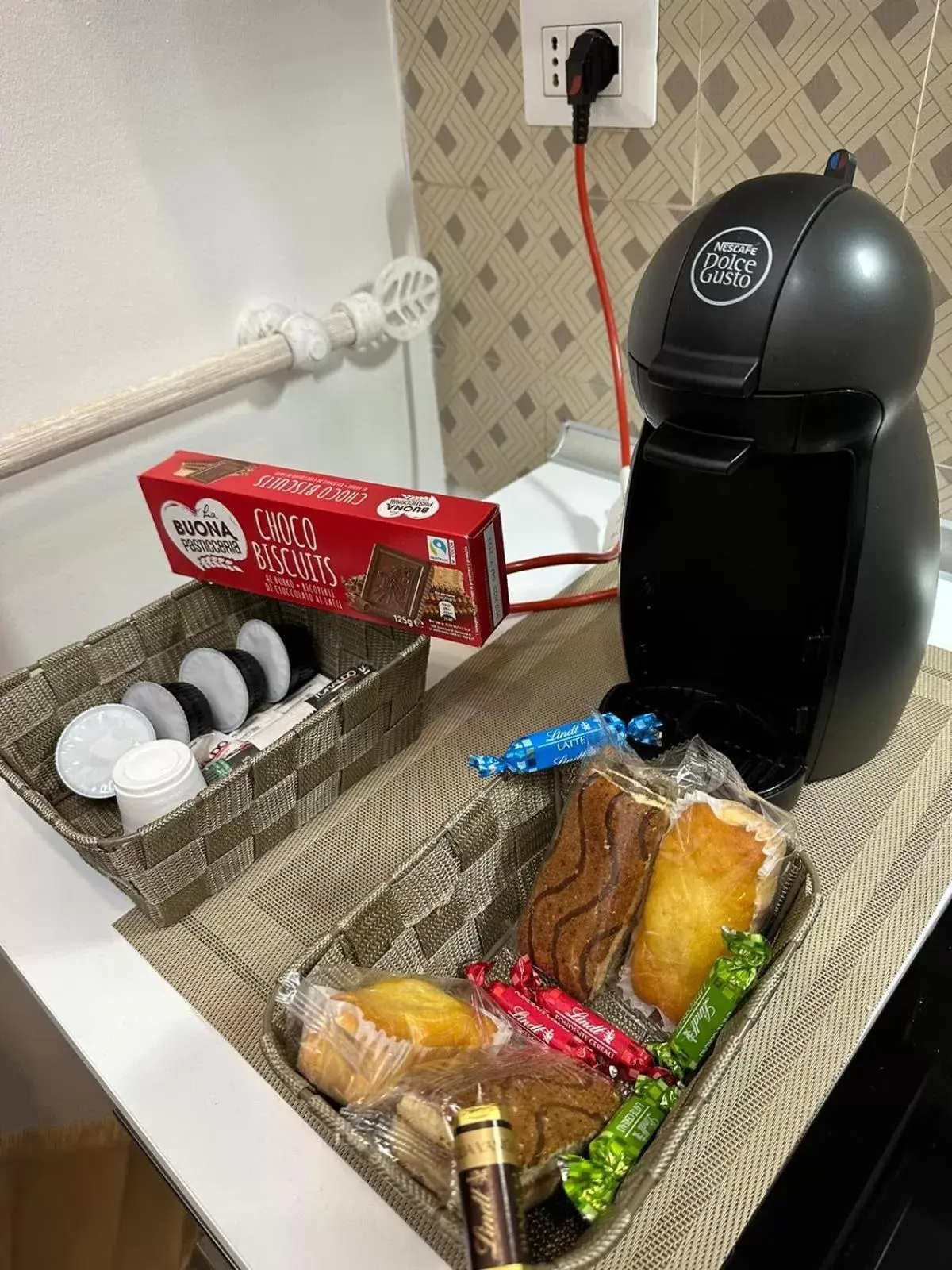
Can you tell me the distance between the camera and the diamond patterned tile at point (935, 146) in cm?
63

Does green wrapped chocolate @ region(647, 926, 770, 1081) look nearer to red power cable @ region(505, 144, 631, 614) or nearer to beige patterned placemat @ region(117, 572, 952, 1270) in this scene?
beige patterned placemat @ region(117, 572, 952, 1270)

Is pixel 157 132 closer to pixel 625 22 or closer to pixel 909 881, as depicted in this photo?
pixel 625 22

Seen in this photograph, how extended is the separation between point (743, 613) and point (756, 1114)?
0.94 feet

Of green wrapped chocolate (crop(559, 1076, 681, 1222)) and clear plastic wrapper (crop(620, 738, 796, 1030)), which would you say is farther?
clear plastic wrapper (crop(620, 738, 796, 1030))

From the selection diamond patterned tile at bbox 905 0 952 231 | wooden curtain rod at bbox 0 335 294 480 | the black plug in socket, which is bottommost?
wooden curtain rod at bbox 0 335 294 480

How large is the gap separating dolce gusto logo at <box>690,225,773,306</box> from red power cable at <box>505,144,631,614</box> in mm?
362

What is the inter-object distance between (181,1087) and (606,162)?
0.83m

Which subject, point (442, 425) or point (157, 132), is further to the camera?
point (442, 425)

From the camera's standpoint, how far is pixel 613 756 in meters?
0.53

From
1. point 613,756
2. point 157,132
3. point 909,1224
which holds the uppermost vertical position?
point 157,132

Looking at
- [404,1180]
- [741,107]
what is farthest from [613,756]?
[741,107]

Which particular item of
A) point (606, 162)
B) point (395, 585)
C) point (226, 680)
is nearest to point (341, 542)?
point (395, 585)

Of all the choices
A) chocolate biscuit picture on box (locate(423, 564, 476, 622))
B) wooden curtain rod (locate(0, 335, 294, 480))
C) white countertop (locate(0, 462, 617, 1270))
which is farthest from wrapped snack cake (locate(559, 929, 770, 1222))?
wooden curtain rod (locate(0, 335, 294, 480))

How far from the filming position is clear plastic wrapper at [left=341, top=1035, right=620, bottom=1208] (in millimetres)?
372
